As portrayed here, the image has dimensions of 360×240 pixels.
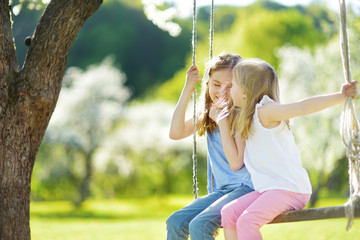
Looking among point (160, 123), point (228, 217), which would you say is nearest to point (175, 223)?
point (228, 217)

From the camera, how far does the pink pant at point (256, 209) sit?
228 centimetres

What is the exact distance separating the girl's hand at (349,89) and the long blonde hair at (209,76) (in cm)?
79

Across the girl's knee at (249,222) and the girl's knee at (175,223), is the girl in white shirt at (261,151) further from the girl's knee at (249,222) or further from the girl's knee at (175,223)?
the girl's knee at (175,223)

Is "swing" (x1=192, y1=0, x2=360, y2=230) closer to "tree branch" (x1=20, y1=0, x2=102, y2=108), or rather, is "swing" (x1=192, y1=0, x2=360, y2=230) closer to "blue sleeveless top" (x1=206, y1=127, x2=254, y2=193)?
"blue sleeveless top" (x1=206, y1=127, x2=254, y2=193)

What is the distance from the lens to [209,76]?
9.47ft

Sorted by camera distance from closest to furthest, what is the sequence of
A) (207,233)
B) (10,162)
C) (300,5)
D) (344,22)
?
(344,22) → (207,233) → (10,162) → (300,5)

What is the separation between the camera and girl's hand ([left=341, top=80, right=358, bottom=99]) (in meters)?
2.14

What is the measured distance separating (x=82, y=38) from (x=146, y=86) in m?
5.13

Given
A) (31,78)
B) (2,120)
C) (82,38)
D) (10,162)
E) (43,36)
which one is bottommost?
(10,162)

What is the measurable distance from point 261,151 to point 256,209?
0.93 feet

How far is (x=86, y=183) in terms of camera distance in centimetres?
1728

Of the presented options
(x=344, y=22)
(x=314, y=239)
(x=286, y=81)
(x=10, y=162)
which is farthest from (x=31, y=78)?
(x=286, y=81)

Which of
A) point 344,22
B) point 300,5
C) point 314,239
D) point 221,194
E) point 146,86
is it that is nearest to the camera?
point 344,22

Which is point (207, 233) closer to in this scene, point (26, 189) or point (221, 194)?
point (221, 194)
